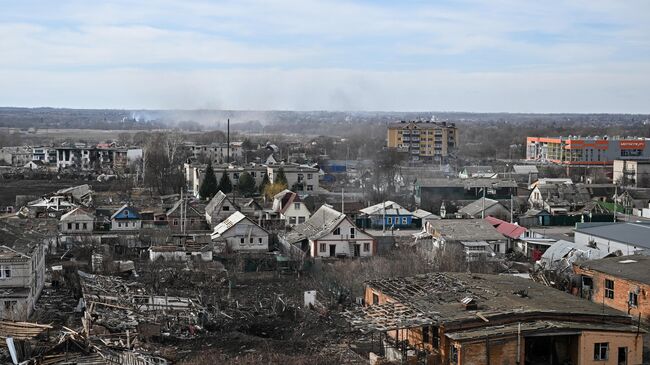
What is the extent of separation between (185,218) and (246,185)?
8717 millimetres

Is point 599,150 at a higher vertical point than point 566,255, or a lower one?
higher

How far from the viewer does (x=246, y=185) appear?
32562 millimetres

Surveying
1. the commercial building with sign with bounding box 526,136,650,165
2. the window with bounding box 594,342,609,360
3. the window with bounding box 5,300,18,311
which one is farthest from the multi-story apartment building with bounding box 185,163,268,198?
the window with bounding box 594,342,609,360

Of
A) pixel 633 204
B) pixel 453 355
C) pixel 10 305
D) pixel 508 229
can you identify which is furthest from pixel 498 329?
pixel 633 204

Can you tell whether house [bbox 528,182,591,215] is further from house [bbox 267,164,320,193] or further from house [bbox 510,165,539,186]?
house [bbox 267,164,320,193]

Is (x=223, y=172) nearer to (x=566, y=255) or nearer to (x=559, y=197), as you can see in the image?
(x=559, y=197)

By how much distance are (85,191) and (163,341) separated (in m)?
19.3

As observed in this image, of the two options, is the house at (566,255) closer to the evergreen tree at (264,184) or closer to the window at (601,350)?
the window at (601,350)

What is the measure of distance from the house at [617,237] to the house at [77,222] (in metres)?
12.4

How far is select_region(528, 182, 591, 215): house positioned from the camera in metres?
28.2

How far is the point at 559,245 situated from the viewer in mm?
18797

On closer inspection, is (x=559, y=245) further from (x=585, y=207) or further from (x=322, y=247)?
(x=585, y=207)

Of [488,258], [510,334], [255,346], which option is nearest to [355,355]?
[255,346]

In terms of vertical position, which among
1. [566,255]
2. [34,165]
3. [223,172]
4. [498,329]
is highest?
[223,172]
